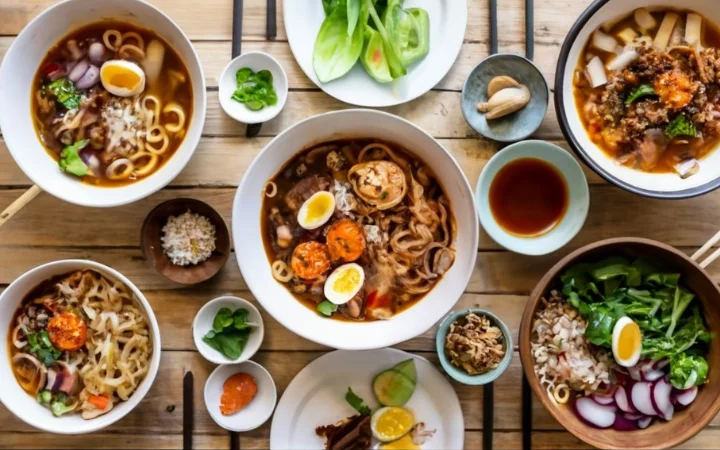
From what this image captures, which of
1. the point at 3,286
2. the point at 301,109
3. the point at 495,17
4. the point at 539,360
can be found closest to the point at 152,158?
the point at 301,109

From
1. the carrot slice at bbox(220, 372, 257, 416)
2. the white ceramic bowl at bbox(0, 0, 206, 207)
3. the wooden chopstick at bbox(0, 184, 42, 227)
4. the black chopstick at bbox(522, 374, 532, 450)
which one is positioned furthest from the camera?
the black chopstick at bbox(522, 374, 532, 450)

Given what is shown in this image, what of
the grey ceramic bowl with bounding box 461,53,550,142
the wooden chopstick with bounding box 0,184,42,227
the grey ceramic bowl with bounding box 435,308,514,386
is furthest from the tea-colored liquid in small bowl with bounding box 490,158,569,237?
the wooden chopstick with bounding box 0,184,42,227

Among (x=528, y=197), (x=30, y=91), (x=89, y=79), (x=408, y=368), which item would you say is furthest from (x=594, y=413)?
(x=30, y=91)

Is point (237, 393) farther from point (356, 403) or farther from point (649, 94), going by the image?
point (649, 94)

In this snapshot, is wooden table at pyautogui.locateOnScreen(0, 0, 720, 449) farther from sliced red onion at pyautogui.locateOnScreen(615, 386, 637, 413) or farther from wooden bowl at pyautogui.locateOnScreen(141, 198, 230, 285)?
sliced red onion at pyautogui.locateOnScreen(615, 386, 637, 413)

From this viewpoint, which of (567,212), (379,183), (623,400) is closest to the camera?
(379,183)

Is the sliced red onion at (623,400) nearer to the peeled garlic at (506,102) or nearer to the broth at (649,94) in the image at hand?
the broth at (649,94)

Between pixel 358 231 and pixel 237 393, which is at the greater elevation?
pixel 358 231
